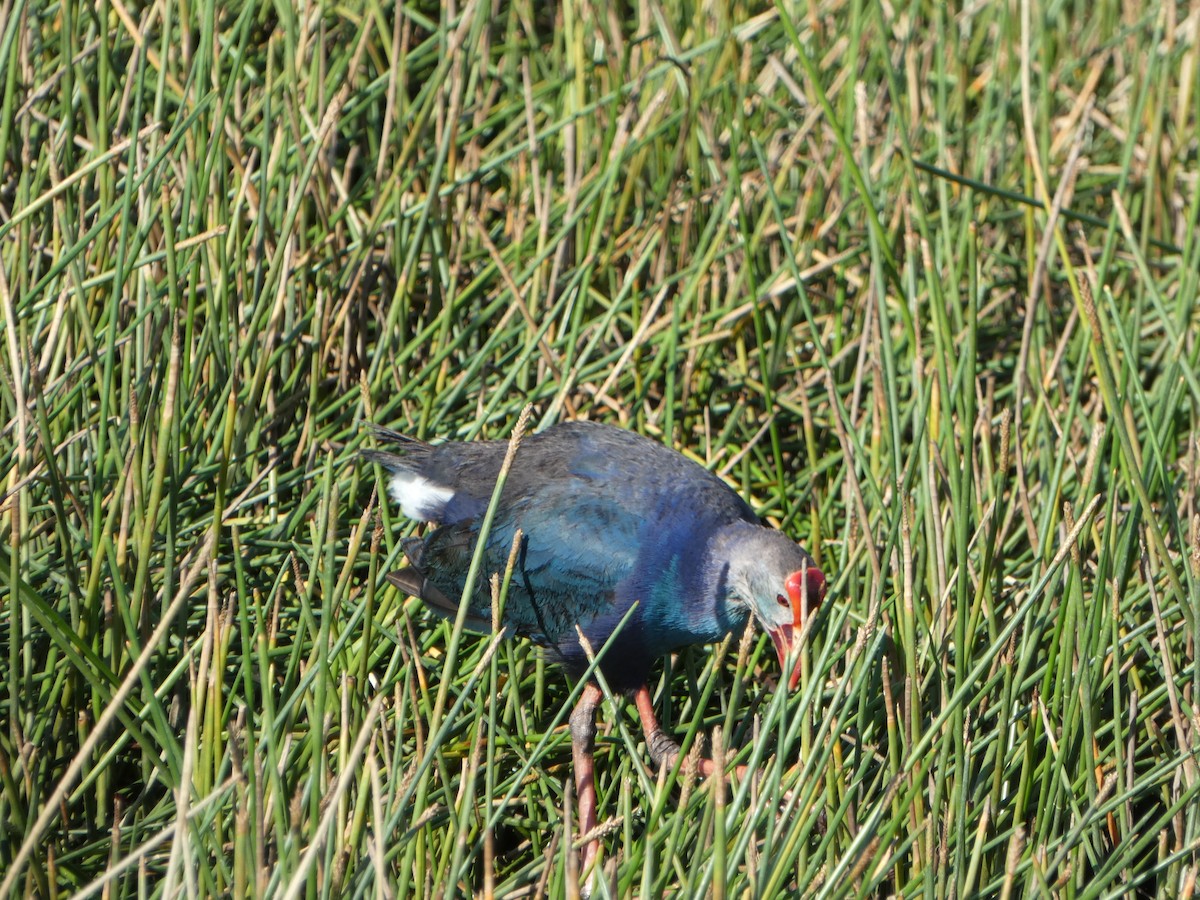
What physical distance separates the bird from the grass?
0.10m

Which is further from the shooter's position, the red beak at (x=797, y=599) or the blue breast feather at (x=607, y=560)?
the blue breast feather at (x=607, y=560)

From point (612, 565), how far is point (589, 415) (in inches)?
31.2

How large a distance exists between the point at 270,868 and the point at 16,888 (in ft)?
1.22

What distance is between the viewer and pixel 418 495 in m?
2.62

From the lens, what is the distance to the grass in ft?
6.20

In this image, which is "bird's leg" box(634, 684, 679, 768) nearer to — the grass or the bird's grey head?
the grass

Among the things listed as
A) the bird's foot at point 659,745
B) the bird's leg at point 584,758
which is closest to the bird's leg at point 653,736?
the bird's foot at point 659,745

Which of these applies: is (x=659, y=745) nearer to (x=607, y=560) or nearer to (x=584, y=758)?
(x=584, y=758)

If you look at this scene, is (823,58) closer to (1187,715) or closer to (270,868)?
(1187,715)

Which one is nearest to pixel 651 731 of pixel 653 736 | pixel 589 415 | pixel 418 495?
pixel 653 736

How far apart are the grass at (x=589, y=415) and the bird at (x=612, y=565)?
0.34 feet

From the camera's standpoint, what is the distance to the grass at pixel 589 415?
1.89 meters

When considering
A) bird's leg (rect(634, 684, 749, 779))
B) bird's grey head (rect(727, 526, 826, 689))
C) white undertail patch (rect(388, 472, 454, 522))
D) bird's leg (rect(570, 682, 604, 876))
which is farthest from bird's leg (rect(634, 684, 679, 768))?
white undertail patch (rect(388, 472, 454, 522))

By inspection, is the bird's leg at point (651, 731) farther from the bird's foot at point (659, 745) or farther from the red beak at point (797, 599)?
the red beak at point (797, 599)
